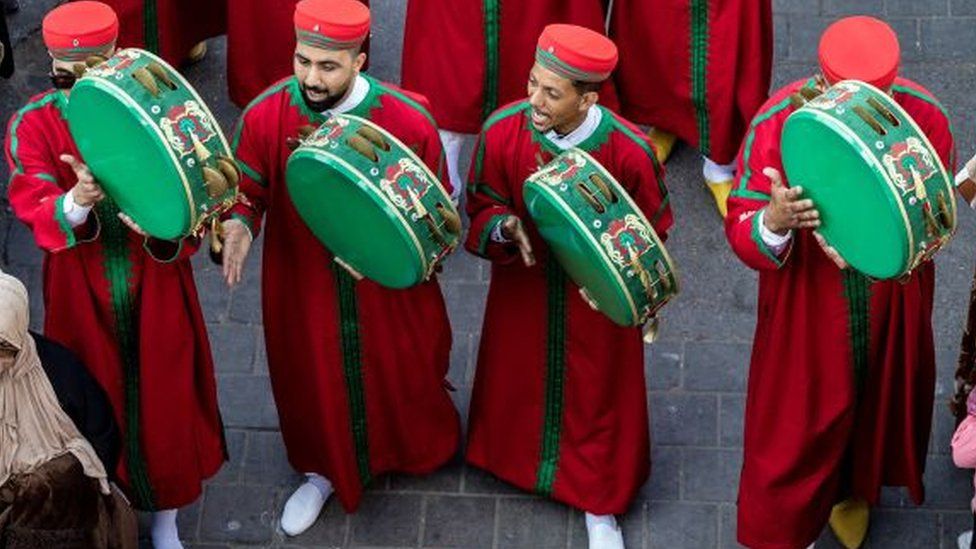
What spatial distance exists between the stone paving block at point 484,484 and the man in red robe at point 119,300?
90cm

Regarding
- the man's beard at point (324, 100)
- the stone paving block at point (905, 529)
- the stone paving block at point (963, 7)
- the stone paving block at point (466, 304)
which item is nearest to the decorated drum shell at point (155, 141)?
the man's beard at point (324, 100)

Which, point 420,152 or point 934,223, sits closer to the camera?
point 934,223

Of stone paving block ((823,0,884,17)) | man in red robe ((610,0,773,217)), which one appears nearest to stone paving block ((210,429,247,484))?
man in red robe ((610,0,773,217))

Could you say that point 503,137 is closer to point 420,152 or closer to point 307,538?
point 420,152

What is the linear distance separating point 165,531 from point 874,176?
2768mm

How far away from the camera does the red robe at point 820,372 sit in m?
7.15

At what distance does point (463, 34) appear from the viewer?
28.9ft

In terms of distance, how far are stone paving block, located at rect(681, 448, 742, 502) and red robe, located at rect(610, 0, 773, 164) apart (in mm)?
1239

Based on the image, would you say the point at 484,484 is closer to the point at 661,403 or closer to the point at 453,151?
the point at 661,403

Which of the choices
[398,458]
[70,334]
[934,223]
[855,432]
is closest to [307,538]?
[398,458]

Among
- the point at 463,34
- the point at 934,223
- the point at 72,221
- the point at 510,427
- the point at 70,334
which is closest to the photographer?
the point at 934,223

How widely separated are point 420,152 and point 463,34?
1508mm

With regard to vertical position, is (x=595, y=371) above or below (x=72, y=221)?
below

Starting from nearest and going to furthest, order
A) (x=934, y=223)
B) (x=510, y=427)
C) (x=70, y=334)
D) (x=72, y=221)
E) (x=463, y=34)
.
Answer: (x=934, y=223), (x=72, y=221), (x=70, y=334), (x=510, y=427), (x=463, y=34)
